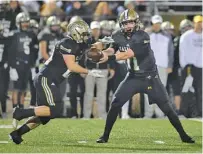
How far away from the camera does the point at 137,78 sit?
30.1 ft

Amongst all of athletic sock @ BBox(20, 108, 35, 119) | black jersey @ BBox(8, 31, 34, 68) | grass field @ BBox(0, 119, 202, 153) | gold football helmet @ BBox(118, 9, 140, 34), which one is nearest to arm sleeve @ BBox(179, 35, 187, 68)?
grass field @ BBox(0, 119, 202, 153)

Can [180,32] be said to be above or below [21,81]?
above

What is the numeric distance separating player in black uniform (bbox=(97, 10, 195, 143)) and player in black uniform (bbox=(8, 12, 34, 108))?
13.6 feet

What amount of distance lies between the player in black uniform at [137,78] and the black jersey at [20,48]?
4.14 meters

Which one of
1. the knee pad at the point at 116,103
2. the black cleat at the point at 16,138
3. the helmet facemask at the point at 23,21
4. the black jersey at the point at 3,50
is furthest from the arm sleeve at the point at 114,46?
the black jersey at the point at 3,50

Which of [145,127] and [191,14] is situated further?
[191,14]

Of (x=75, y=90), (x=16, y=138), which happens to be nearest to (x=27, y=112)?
(x=16, y=138)

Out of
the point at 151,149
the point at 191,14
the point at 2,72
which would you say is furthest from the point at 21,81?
the point at 151,149

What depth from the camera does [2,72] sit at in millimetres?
13070

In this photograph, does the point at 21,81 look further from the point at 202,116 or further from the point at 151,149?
the point at 151,149

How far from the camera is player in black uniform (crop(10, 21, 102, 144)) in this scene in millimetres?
8695

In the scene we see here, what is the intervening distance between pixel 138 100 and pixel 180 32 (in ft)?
5.28

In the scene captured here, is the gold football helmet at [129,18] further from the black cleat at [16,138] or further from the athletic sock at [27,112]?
the black cleat at [16,138]

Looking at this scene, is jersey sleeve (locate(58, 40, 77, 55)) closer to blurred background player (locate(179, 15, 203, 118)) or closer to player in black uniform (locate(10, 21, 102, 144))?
player in black uniform (locate(10, 21, 102, 144))
